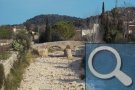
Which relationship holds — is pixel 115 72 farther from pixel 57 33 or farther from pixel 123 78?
pixel 57 33

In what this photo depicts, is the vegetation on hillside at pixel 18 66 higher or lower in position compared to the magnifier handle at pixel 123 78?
lower

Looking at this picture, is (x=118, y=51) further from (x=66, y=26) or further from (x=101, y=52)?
(x=66, y=26)

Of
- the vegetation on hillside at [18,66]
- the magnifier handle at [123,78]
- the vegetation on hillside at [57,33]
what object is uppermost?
the magnifier handle at [123,78]

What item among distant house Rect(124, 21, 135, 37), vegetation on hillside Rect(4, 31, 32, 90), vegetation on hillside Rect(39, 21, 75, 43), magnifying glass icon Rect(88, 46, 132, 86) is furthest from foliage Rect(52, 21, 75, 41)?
magnifying glass icon Rect(88, 46, 132, 86)

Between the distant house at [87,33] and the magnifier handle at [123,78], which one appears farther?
the distant house at [87,33]

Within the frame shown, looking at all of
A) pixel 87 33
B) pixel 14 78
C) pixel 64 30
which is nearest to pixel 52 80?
pixel 14 78

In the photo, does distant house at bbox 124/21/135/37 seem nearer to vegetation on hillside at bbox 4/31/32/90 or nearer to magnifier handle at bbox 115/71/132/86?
vegetation on hillside at bbox 4/31/32/90

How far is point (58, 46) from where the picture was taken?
2420 inches

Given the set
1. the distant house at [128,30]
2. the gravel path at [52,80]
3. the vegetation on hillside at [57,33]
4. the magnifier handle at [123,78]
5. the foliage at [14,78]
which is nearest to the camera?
the magnifier handle at [123,78]

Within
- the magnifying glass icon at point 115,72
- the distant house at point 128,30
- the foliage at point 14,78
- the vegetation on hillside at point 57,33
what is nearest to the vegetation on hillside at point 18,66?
the foliage at point 14,78

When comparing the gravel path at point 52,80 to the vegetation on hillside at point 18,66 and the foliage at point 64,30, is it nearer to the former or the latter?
the vegetation on hillside at point 18,66

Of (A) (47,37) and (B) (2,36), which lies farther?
(A) (47,37)

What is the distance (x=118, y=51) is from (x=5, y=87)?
11.7m

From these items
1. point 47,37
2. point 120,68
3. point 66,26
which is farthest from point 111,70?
point 66,26
